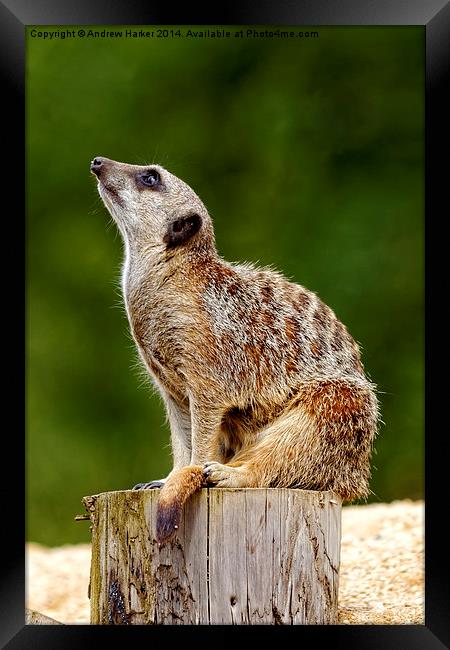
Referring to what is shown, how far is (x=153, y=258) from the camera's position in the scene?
5.62 metres

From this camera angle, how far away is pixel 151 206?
18.5ft

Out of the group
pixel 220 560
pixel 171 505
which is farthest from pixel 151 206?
pixel 220 560

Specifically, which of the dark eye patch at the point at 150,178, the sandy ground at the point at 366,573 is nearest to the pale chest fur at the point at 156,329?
the dark eye patch at the point at 150,178

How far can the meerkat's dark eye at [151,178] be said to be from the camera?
5.69 meters

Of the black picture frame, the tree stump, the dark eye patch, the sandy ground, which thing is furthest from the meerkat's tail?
the dark eye patch

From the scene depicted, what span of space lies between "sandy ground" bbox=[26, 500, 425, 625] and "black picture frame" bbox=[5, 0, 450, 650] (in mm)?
657

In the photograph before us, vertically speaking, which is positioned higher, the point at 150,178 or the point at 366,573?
the point at 150,178

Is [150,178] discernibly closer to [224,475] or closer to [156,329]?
[156,329]

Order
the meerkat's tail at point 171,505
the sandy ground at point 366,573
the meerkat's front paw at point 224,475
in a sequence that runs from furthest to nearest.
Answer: the sandy ground at point 366,573, the meerkat's front paw at point 224,475, the meerkat's tail at point 171,505

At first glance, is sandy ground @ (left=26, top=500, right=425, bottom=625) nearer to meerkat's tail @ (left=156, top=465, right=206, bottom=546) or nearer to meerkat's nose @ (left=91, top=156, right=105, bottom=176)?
meerkat's tail @ (left=156, top=465, right=206, bottom=546)
